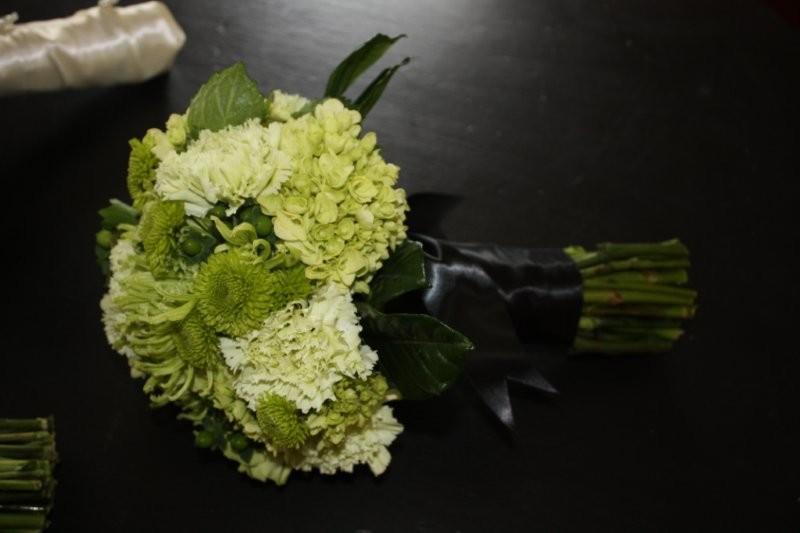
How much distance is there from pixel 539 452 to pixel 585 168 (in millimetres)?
502

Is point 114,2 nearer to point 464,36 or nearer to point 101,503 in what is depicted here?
point 464,36

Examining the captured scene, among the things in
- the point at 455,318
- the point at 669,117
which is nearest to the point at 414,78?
the point at 669,117

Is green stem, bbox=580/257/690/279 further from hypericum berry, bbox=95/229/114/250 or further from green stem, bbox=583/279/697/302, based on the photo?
hypericum berry, bbox=95/229/114/250

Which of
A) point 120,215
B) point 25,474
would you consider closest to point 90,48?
point 120,215

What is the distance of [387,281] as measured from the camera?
42.4 inches

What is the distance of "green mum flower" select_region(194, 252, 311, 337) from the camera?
3.20 ft

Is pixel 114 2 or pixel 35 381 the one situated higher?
pixel 114 2

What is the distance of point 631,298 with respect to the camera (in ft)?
4.63

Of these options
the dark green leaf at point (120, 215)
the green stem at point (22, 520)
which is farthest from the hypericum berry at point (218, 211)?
the green stem at point (22, 520)

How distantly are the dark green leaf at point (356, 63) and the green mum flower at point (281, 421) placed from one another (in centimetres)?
40

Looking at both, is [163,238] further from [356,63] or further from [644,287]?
[644,287]

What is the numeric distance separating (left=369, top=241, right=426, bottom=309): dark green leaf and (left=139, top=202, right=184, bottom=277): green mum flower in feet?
0.73

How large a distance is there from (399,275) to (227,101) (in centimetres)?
27

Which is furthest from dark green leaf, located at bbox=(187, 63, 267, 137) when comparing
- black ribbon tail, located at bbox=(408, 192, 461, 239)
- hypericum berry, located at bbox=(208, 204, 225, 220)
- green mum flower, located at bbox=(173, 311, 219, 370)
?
black ribbon tail, located at bbox=(408, 192, 461, 239)
